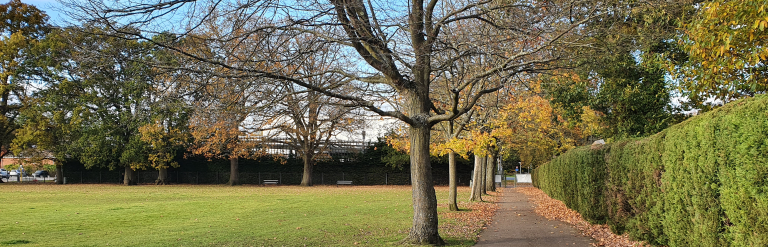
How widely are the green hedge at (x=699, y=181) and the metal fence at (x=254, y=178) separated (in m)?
35.5

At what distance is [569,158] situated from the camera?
15.3m

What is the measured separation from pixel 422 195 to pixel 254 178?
36.8 m

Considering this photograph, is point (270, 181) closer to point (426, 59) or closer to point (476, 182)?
point (476, 182)

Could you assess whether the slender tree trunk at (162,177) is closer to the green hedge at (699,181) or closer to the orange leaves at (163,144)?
the orange leaves at (163,144)

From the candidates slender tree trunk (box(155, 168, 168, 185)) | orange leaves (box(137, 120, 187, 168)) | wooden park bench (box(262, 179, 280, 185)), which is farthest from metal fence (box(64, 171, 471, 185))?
orange leaves (box(137, 120, 187, 168))

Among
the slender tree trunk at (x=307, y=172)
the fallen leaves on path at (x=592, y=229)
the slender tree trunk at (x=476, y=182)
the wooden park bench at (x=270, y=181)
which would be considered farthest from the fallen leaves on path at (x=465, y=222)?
the wooden park bench at (x=270, y=181)

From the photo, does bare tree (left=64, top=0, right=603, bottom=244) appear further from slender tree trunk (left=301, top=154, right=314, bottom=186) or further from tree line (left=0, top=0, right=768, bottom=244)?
slender tree trunk (left=301, top=154, right=314, bottom=186)

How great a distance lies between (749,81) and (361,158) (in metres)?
39.8

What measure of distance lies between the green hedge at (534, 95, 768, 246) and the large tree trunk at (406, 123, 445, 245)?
3.52 m

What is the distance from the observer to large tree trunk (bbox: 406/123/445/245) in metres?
8.87

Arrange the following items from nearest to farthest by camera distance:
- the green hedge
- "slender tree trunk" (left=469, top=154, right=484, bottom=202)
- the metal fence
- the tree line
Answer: the green hedge, the tree line, "slender tree trunk" (left=469, top=154, right=484, bottom=202), the metal fence

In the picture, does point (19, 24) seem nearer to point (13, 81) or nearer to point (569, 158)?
point (13, 81)

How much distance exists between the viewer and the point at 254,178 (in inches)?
1719

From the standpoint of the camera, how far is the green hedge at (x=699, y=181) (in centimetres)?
487
